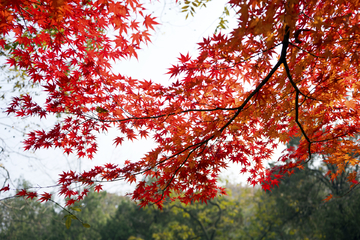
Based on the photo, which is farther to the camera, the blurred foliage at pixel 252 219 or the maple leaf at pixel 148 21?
the blurred foliage at pixel 252 219

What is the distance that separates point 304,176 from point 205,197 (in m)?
9.71

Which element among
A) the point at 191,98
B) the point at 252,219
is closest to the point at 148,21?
the point at 191,98

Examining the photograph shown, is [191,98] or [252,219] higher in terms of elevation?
[191,98]

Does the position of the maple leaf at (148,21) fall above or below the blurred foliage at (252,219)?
above

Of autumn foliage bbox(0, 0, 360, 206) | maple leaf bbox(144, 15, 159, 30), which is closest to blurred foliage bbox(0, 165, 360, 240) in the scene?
autumn foliage bbox(0, 0, 360, 206)

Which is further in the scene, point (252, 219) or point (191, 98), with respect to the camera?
point (252, 219)

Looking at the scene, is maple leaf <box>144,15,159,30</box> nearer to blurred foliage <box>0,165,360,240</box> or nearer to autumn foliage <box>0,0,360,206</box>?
autumn foliage <box>0,0,360,206</box>

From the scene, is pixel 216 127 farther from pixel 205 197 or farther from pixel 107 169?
pixel 107 169

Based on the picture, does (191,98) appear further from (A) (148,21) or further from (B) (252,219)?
(B) (252,219)

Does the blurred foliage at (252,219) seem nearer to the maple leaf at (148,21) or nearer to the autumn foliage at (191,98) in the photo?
the autumn foliage at (191,98)

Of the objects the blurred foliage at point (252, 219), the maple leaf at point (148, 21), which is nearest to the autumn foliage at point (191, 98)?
the maple leaf at point (148, 21)

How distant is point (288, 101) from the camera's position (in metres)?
2.64

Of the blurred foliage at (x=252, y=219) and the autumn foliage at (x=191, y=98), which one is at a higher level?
the autumn foliage at (x=191, y=98)

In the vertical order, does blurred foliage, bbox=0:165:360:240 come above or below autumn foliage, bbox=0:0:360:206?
below
